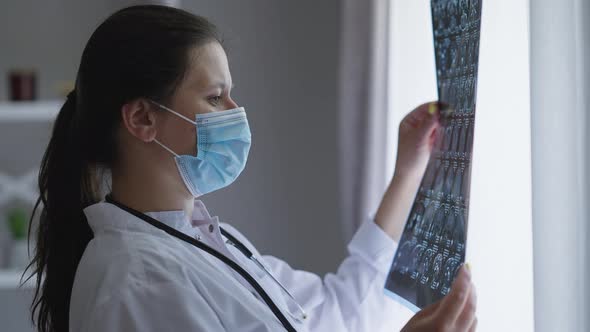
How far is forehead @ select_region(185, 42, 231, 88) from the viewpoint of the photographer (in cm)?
126

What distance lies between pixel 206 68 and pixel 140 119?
0.15 meters

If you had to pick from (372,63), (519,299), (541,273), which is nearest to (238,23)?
(372,63)

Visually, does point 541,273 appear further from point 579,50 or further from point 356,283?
point 356,283

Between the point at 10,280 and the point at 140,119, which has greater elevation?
the point at 140,119

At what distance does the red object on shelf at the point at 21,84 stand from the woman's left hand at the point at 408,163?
62.4 inches

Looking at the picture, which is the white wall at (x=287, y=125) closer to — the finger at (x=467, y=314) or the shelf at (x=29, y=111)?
the shelf at (x=29, y=111)

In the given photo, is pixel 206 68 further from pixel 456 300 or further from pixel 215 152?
pixel 456 300

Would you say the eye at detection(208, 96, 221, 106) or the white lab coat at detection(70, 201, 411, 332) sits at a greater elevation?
the eye at detection(208, 96, 221, 106)

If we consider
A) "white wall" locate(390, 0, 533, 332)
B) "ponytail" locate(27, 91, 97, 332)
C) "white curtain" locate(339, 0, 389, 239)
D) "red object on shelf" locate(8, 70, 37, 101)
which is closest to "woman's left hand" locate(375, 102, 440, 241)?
"white wall" locate(390, 0, 533, 332)

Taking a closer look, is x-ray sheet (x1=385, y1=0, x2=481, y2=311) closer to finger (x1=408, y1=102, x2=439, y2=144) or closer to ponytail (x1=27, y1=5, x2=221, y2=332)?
finger (x1=408, y1=102, x2=439, y2=144)

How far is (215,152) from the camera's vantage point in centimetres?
133

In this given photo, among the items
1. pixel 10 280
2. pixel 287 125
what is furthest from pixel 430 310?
pixel 10 280

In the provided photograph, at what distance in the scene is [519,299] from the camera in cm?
138

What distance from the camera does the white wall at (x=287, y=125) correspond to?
2678 millimetres
